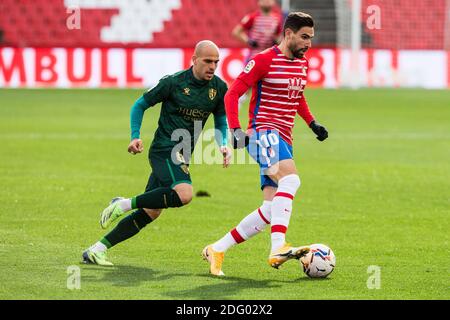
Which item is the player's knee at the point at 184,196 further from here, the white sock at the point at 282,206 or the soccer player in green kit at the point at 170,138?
the white sock at the point at 282,206

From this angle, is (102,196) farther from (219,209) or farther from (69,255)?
(69,255)

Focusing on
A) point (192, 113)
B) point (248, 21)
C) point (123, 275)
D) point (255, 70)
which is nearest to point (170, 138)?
point (192, 113)

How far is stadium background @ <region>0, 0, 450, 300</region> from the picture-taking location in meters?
8.28

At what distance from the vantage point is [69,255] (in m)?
9.06

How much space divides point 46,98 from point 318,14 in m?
11.7

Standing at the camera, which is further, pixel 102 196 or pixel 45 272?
pixel 102 196

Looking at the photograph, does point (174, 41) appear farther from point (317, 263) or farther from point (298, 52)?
point (317, 263)

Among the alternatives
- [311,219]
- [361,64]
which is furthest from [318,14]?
[311,219]

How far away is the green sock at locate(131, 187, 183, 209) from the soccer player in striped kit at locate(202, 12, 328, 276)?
1.56 ft

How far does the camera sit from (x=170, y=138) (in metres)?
8.82

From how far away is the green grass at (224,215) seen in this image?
792 cm
